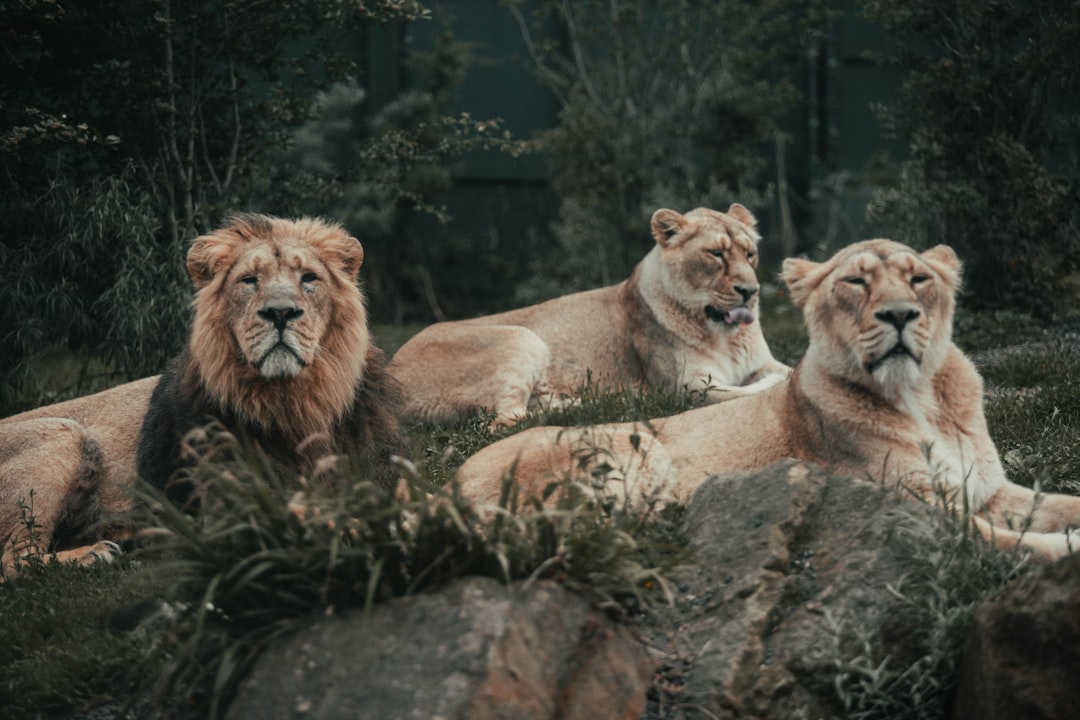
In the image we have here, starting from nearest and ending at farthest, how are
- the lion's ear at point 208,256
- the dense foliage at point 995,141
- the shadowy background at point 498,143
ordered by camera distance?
the lion's ear at point 208,256 → the shadowy background at point 498,143 → the dense foliage at point 995,141

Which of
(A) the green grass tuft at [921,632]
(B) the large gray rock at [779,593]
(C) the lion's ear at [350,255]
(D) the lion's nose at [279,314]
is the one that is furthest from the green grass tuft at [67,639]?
(A) the green grass tuft at [921,632]

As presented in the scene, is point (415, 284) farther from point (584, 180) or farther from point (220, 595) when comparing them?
point (220, 595)

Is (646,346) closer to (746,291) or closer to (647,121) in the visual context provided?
(746,291)

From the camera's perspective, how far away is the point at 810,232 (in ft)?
55.5

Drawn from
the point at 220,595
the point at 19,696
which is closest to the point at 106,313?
the point at 19,696

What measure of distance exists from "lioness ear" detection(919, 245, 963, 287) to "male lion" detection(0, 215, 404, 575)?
9.15ft

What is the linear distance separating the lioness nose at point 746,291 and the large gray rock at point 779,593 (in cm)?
405

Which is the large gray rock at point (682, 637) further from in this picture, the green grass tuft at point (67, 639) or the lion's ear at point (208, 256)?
the lion's ear at point (208, 256)

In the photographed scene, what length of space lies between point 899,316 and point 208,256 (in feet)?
10.8

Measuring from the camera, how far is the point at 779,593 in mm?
4520

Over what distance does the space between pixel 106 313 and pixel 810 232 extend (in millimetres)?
10499

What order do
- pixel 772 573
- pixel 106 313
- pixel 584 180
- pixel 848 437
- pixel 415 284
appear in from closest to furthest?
pixel 772 573
pixel 848 437
pixel 106 313
pixel 584 180
pixel 415 284

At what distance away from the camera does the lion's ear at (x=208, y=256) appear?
6070mm

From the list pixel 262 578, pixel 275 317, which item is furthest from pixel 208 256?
pixel 262 578
